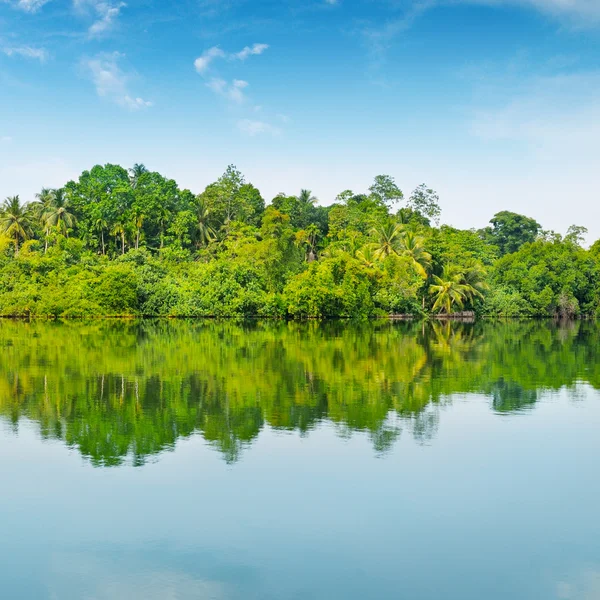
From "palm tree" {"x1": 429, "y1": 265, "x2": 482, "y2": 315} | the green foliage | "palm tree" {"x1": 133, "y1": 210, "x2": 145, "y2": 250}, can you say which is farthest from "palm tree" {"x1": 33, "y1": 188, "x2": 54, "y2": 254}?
the green foliage

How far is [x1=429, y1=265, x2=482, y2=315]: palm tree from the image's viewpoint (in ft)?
185

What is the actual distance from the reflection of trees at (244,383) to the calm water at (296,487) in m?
0.09

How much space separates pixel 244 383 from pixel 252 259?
3631cm

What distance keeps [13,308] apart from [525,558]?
48.2m

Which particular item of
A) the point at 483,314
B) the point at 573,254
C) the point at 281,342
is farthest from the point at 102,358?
the point at 573,254

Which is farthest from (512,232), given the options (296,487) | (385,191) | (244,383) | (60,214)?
(296,487)

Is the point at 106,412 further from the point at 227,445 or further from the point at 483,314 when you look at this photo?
the point at 483,314

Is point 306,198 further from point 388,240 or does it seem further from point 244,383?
point 244,383

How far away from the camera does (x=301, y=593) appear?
591 cm

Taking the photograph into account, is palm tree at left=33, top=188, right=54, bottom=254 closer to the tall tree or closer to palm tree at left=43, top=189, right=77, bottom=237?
palm tree at left=43, top=189, right=77, bottom=237

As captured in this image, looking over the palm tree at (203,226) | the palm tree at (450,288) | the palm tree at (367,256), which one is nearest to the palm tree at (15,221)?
the palm tree at (203,226)

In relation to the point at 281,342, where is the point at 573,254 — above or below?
above

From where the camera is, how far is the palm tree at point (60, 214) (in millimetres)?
58862

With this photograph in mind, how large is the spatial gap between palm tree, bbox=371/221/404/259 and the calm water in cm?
3781
